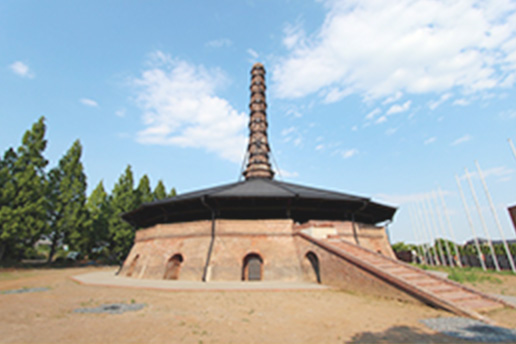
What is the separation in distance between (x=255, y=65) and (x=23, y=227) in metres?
28.1

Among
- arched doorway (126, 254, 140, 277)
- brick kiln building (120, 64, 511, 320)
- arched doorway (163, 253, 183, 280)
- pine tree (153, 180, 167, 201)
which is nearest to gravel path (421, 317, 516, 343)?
brick kiln building (120, 64, 511, 320)

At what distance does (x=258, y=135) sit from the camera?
26.7 m

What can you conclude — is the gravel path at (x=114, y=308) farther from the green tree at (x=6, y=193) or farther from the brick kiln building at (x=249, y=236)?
the green tree at (x=6, y=193)

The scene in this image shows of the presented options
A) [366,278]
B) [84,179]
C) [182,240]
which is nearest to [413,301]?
[366,278]

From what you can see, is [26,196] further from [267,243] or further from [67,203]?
[267,243]

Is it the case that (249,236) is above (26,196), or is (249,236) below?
below

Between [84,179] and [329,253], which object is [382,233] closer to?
[329,253]

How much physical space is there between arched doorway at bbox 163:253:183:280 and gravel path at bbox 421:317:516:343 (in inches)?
500

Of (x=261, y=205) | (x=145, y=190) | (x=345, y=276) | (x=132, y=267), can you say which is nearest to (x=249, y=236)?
(x=261, y=205)

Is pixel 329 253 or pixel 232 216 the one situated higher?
pixel 232 216

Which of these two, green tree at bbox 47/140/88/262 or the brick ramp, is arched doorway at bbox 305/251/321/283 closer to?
the brick ramp

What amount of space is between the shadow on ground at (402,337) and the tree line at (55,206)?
21.8 meters

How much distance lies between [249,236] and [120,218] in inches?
975

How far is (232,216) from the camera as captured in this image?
645 inches
